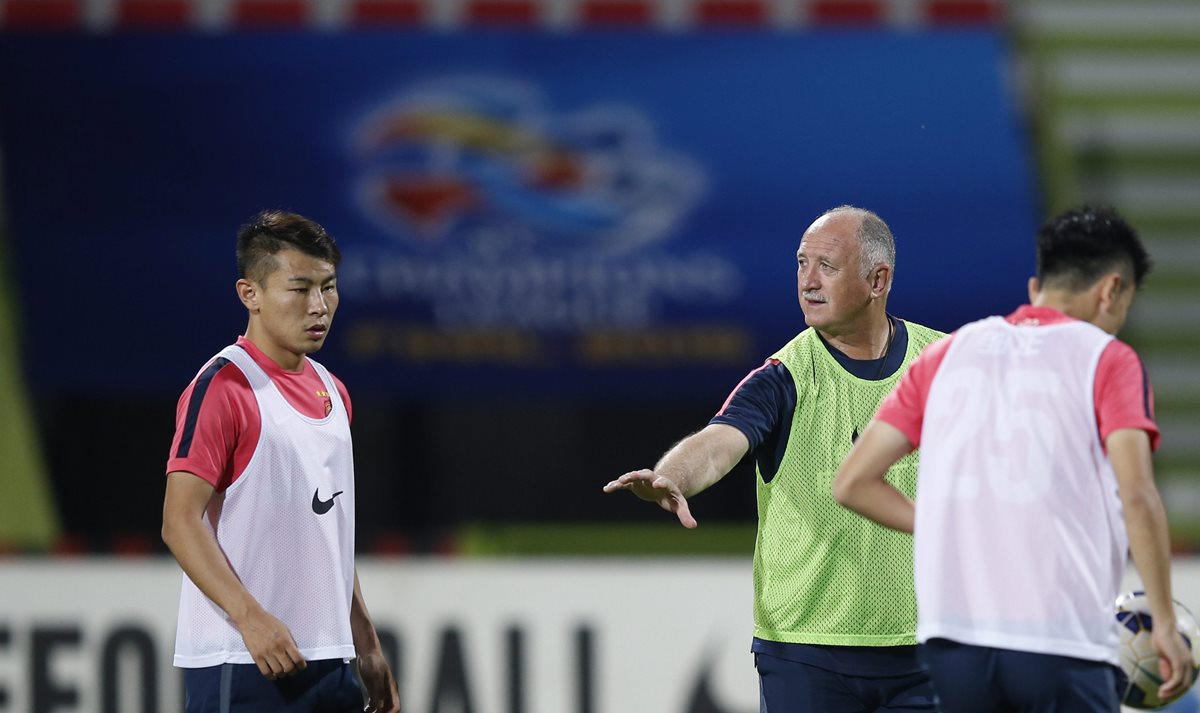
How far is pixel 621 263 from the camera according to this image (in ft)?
28.6

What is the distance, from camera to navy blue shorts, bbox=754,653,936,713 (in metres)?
3.84

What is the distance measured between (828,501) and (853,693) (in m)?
0.43

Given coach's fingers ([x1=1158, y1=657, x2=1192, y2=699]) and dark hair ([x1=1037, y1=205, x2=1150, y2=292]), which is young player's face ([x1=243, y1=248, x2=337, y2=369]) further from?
coach's fingers ([x1=1158, y1=657, x2=1192, y2=699])

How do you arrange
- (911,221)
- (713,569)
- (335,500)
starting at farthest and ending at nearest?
(911,221)
(713,569)
(335,500)

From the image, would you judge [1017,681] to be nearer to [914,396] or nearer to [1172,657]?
[1172,657]

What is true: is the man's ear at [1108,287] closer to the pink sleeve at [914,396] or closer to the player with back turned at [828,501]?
the pink sleeve at [914,396]

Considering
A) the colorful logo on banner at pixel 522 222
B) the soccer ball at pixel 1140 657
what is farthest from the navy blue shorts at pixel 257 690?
the colorful logo on banner at pixel 522 222

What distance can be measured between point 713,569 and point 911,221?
2.84 m

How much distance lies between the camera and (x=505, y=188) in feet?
28.9

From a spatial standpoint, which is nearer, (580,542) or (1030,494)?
(1030,494)

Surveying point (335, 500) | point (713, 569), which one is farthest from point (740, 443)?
point (713, 569)

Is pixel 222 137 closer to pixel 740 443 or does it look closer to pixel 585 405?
pixel 585 405

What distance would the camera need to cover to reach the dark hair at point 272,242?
12.0 ft

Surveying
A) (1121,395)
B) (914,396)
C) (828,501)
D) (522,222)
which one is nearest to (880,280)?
(828,501)
